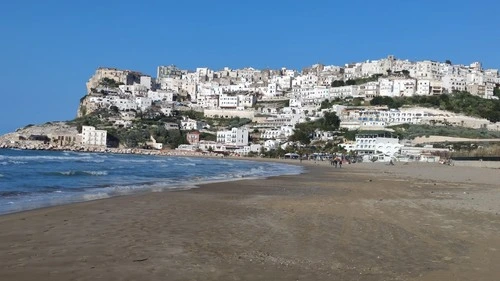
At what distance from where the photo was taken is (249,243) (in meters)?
7.22

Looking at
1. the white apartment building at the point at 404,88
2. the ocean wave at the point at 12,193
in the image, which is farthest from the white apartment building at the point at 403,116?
the ocean wave at the point at 12,193

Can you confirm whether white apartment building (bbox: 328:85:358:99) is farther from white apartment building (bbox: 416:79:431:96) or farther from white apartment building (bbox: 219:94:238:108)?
white apartment building (bbox: 219:94:238:108)

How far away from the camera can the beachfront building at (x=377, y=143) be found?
6856cm

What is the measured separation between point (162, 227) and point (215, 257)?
2.67 meters

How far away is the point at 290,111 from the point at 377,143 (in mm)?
44391

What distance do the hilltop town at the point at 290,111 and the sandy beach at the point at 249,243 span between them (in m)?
52.6

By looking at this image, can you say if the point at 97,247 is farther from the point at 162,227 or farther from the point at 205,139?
the point at 205,139

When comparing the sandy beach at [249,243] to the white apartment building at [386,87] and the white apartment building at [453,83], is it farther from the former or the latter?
the white apartment building at [453,83]

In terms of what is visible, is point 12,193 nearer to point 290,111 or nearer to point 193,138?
point 193,138

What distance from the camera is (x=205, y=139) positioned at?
349 feet

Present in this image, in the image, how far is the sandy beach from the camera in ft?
17.9

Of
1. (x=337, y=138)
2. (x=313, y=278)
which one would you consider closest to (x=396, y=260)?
(x=313, y=278)

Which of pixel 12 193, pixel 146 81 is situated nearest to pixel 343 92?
pixel 146 81

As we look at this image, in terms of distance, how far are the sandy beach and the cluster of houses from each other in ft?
202
